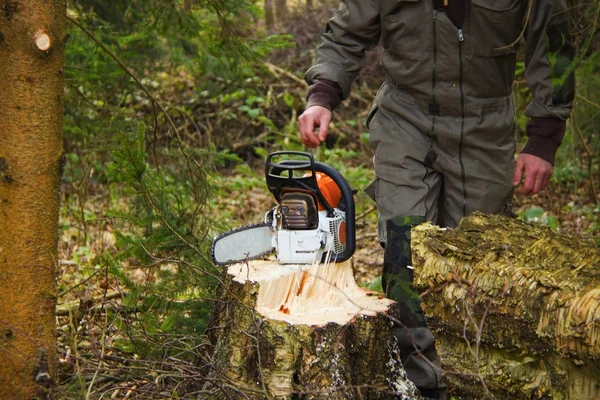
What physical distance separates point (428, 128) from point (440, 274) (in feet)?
3.78

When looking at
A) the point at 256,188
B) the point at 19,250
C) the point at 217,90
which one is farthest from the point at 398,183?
the point at 217,90

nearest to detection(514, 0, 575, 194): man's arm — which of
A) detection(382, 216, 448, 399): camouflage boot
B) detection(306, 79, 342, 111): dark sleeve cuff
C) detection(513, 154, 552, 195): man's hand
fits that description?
detection(513, 154, 552, 195): man's hand

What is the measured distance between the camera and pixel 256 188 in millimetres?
8594

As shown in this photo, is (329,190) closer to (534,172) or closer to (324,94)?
(324,94)

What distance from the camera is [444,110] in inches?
137

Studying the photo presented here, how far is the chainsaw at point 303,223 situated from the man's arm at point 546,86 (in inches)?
37.9

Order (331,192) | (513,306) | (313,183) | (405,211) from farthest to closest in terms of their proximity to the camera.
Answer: (405,211) → (331,192) → (313,183) → (513,306)

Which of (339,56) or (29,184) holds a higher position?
(339,56)

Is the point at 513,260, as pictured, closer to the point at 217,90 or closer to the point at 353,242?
the point at 353,242

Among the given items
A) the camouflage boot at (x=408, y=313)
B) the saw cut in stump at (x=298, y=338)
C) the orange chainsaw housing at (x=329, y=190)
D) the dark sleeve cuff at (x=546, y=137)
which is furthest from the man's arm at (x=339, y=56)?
the dark sleeve cuff at (x=546, y=137)

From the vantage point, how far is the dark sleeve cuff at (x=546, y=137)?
3.45 meters

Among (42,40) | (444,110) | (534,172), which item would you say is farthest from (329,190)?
(42,40)

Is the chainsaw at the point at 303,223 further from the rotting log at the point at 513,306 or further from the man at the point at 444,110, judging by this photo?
the rotting log at the point at 513,306

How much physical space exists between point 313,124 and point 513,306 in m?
1.54
